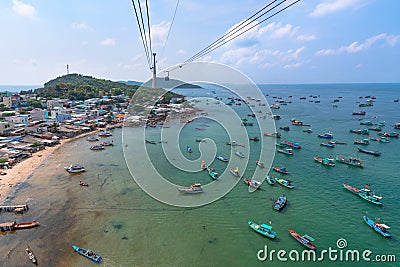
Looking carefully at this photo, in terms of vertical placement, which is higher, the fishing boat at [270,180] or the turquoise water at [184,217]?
the fishing boat at [270,180]

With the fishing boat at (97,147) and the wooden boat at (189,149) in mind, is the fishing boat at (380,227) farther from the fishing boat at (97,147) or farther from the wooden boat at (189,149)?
the fishing boat at (97,147)

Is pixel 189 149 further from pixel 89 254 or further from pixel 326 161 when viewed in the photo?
pixel 89 254

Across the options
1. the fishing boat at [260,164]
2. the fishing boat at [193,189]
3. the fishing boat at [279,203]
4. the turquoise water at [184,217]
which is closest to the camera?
the turquoise water at [184,217]

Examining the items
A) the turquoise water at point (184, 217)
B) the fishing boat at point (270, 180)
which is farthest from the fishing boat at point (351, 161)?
the fishing boat at point (270, 180)

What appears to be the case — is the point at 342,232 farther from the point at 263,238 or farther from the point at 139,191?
the point at 139,191

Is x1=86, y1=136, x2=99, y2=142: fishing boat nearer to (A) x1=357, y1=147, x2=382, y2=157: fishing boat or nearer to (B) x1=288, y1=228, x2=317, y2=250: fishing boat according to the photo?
(B) x1=288, y1=228, x2=317, y2=250: fishing boat

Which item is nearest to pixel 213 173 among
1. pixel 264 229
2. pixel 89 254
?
pixel 264 229

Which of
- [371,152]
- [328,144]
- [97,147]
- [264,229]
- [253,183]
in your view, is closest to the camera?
[264,229]
